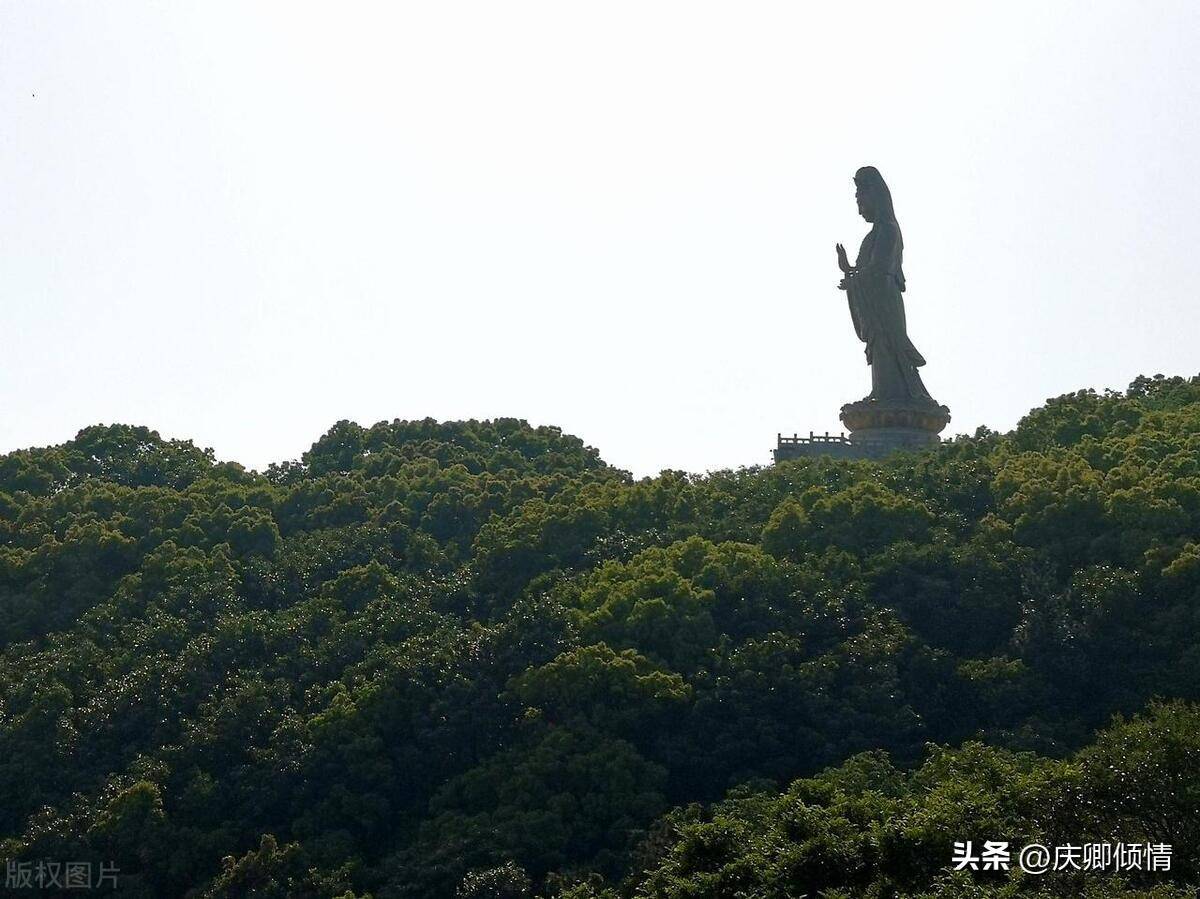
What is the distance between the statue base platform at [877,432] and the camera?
119 feet

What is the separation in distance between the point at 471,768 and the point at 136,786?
3917mm

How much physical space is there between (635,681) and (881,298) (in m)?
11.8

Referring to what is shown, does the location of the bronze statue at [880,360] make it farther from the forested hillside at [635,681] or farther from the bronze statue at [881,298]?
the forested hillside at [635,681]

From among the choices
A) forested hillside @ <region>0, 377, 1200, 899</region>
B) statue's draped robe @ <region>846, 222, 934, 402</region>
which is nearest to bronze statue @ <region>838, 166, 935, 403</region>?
statue's draped robe @ <region>846, 222, 934, 402</region>

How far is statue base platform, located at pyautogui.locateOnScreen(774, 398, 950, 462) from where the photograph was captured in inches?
1427

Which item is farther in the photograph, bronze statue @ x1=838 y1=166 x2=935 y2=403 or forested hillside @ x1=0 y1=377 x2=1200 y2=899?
bronze statue @ x1=838 y1=166 x2=935 y2=403

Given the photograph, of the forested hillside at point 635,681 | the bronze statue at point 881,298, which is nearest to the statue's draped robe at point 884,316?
the bronze statue at point 881,298

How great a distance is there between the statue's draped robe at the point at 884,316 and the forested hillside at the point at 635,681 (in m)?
2.81

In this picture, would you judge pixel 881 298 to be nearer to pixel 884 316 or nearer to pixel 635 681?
pixel 884 316

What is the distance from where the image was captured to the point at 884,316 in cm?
3697

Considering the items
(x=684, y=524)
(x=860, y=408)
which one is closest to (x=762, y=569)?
(x=684, y=524)

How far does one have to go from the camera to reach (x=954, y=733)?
88.6 ft

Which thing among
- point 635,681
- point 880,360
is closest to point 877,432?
point 880,360

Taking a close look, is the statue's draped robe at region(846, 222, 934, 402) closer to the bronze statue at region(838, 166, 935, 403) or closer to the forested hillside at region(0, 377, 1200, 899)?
the bronze statue at region(838, 166, 935, 403)
